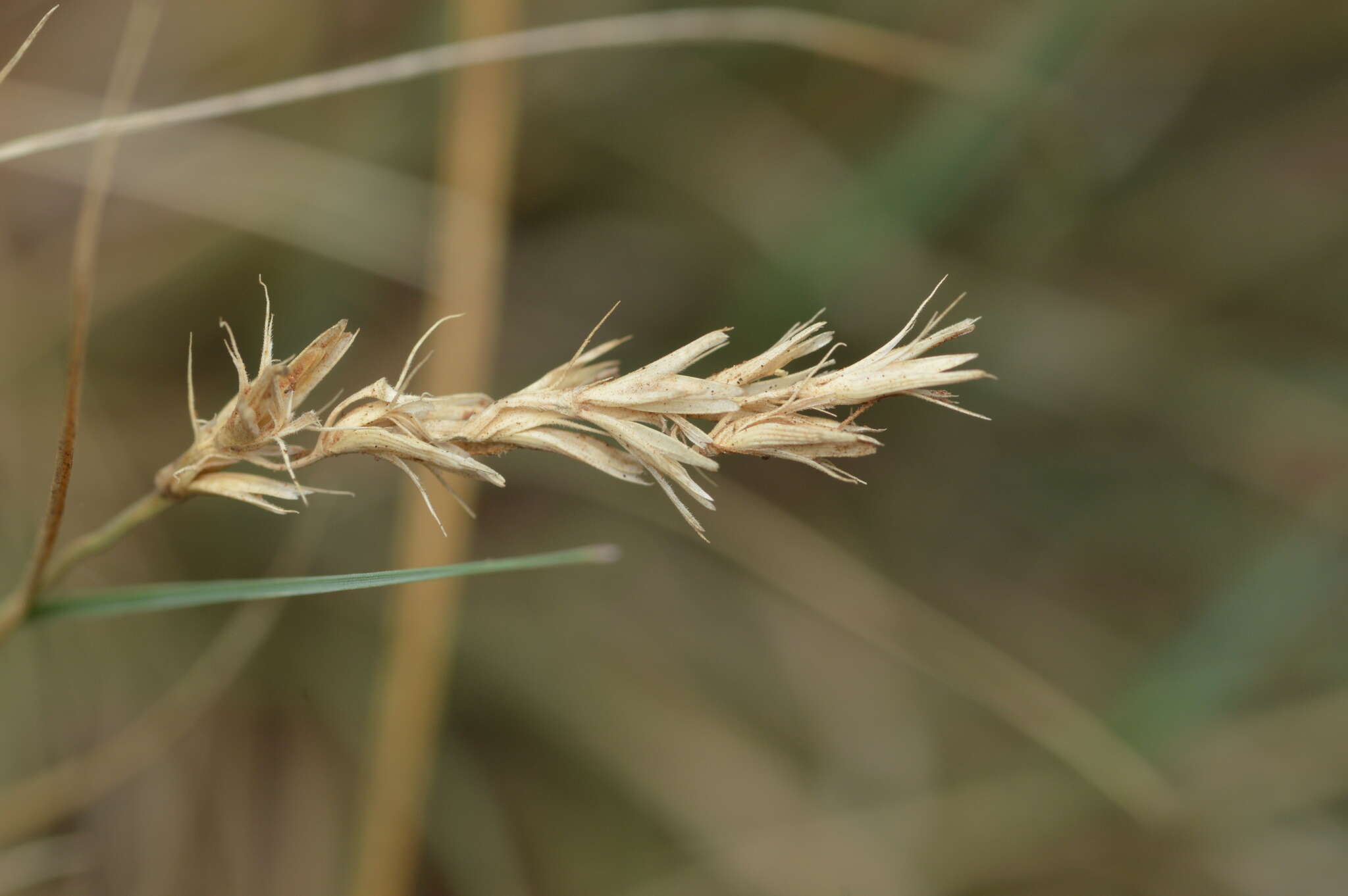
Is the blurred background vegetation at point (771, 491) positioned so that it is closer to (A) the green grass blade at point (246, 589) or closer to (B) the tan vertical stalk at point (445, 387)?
(B) the tan vertical stalk at point (445, 387)

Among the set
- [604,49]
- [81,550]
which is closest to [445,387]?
[604,49]

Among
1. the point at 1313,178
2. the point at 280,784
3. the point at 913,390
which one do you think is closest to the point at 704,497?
the point at 913,390

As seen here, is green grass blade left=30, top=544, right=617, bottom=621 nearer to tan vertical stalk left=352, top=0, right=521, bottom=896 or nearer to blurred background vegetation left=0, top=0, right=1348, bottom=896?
tan vertical stalk left=352, top=0, right=521, bottom=896

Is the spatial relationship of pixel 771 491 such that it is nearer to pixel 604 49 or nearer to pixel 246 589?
pixel 604 49

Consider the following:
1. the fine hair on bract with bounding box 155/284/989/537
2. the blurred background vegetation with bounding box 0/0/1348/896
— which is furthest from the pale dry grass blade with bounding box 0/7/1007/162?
the fine hair on bract with bounding box 155/284/989/537

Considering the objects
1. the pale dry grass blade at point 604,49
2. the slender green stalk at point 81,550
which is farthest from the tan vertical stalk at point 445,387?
the slender green stalk at point 81,550
